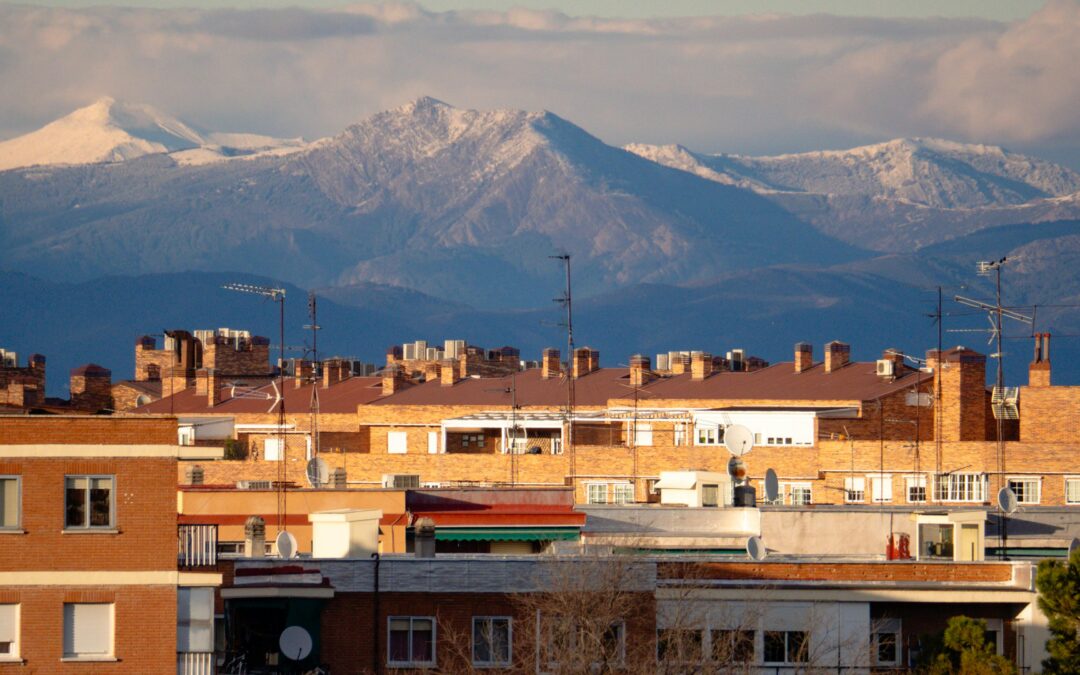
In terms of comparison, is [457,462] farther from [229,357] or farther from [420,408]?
[229,357]

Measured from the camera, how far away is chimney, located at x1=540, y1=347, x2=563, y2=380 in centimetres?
11462

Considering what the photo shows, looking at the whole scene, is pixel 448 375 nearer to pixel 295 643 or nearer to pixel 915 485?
pixel 915 485

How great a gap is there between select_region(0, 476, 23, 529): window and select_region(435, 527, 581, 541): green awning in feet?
56.9

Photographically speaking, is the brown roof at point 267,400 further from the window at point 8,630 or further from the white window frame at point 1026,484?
the window at point 8,630

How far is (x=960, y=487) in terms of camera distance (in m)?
82.9

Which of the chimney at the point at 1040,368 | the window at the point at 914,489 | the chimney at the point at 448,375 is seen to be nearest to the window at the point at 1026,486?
the window at the point at 914,489

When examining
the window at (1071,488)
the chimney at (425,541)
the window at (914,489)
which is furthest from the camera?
the window at (914,489)

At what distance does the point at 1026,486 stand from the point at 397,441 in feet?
102

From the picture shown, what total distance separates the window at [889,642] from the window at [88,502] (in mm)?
14184

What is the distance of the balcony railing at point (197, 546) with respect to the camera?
36.4 m

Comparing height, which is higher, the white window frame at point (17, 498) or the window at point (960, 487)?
the white window frame at point (17, 498)

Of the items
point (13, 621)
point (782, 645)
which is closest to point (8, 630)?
point (13, 621)

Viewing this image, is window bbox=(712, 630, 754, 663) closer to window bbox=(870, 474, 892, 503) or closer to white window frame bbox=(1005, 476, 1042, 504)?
white window frame bbox=(1005, 476, 1042, 504)

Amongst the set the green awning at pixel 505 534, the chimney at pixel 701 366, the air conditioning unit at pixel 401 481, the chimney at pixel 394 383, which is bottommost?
the green awning at pixel 505 534
